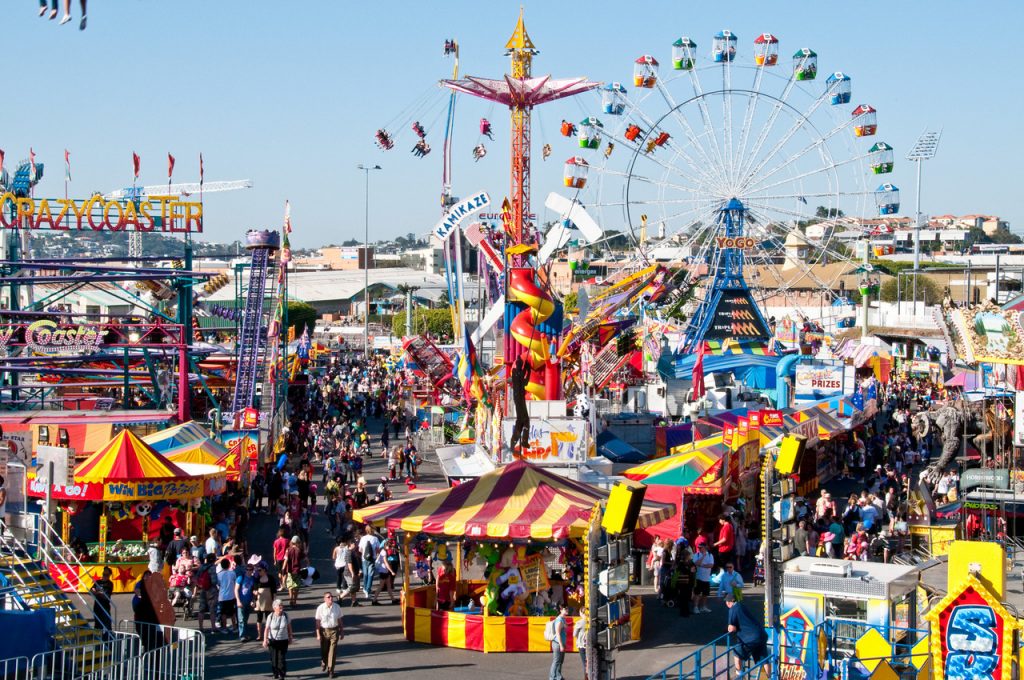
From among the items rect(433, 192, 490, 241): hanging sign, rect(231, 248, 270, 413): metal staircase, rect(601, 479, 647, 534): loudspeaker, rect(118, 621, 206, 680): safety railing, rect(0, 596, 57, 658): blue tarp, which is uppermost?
rect(433, 192, 490, 241): hanging sign

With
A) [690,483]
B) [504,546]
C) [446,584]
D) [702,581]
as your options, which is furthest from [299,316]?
[504,546]

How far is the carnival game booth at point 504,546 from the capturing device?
1573 centimetres

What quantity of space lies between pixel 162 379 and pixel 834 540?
66.7ft

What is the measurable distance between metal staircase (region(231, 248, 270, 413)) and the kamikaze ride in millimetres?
9152

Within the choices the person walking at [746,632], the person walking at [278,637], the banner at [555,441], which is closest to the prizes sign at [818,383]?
the banner at [555,441]

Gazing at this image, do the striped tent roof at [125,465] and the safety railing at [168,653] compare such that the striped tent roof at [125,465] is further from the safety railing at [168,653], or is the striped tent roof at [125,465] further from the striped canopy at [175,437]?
the safety railing at [168,653]

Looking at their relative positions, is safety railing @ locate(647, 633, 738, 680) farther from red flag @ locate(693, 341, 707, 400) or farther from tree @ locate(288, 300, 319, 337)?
tree @ locate(288, 300, 319, 337)

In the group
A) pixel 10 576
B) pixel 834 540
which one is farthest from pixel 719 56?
pixel 10 576

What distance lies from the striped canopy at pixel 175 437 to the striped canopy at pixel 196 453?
0.40ft

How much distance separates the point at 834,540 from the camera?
19.9 m

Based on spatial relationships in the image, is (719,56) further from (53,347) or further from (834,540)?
(834,540)

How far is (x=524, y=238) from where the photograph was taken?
3147cm

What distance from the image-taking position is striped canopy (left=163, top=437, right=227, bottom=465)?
23.2 metres

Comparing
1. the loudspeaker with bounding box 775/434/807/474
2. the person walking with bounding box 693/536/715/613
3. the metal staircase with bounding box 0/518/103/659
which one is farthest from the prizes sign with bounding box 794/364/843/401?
the metal staircase with bounding box 0/518/103/659
